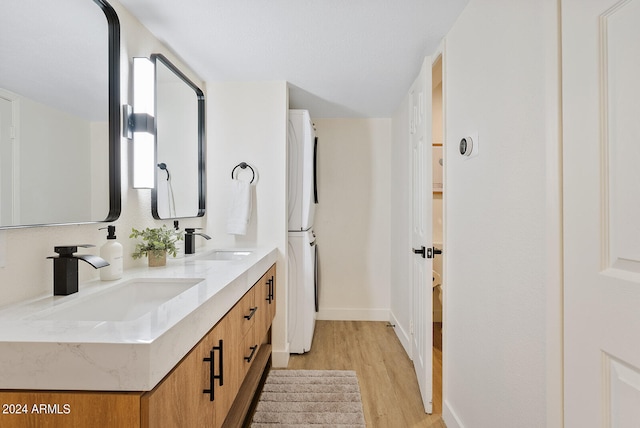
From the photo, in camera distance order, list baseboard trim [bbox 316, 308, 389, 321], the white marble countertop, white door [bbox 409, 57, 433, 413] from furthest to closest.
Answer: baseboard trim [bbox 316, 308, 389, 321] < white door [bbox 409, 57, 433, 413] < the white marble countertop

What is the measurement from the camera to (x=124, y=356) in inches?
28.1

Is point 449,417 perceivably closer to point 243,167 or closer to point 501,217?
point 501,217

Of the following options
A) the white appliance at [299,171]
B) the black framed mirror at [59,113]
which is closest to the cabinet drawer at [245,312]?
the black framed mirror at [59,113]

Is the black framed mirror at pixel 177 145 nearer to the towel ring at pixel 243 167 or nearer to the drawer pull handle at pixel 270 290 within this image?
the towel ring at pixel 243 167

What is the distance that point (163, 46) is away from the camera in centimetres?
204

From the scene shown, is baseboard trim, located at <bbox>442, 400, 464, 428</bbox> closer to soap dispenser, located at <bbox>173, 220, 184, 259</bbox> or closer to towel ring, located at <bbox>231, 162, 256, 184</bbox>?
soap dispenser, located at <bbox>173, 220, 184, 259</bbox>

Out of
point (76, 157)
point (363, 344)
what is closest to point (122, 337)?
point (76, 157)

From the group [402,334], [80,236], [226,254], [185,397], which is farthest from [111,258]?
[402,334]

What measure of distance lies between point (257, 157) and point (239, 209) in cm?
43

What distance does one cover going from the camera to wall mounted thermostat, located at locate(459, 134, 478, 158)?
152cm

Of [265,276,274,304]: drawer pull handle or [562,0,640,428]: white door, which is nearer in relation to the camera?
[562,0,640,428]: white door

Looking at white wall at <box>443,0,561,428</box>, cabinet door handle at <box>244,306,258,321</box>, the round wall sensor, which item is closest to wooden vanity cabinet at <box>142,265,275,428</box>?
cabinet door handle at <box>244,306,258,321</box>

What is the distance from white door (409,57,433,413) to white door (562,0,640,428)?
1086 millimetres

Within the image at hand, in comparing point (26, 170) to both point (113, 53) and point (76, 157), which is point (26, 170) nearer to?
point (76, 157)
